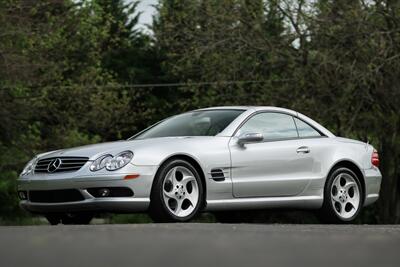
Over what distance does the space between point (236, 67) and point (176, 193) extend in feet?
55.1

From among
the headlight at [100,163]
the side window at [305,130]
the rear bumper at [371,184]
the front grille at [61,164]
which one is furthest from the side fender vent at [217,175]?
the rear bumper at [371,184]

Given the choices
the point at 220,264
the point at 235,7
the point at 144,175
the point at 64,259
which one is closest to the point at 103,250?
the point at 64,259

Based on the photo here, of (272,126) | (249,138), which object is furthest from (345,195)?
(249,138)

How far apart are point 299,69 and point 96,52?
35.2 feet

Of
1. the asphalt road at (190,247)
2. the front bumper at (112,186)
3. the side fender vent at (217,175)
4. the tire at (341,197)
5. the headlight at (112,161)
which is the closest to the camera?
the asphalt road at (190,247)

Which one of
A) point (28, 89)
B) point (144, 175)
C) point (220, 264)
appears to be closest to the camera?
point (220, 264)

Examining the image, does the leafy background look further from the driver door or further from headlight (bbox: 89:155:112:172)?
headlight (bbox: 89:155:112:172)

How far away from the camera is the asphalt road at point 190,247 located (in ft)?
20.4

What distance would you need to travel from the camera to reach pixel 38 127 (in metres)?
34.5

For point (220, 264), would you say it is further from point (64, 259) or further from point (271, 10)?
point (271, 10)

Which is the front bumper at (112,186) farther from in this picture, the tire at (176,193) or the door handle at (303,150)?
the door handle at (303,150)

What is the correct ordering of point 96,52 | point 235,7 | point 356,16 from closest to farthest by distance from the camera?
point 356,16
point 235,7
point 96,52

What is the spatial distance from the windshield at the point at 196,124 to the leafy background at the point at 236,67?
12.0 m

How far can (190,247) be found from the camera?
7.00 meters
